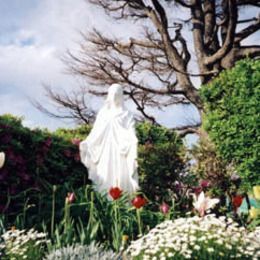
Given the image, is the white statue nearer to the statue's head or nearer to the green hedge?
the statue's head

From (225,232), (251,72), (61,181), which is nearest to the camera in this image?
(225,232)

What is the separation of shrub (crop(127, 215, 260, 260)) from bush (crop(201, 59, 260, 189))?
442 cm

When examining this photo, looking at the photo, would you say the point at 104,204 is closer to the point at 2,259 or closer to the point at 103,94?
the point at 2,259

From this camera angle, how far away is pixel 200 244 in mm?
4172

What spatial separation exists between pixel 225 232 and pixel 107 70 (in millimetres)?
14779

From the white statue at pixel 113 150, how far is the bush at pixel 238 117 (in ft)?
5.92

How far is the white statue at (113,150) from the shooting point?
7934mm

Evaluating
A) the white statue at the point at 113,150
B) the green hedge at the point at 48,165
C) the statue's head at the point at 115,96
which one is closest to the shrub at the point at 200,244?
the green hedge at the point at 48,165

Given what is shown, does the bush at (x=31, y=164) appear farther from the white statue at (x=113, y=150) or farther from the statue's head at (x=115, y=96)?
the statue's head at (x=115, y=96)

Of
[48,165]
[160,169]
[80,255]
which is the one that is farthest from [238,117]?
[80,255]

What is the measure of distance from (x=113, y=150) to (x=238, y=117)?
2.23m

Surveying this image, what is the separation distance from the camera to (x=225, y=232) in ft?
14.2

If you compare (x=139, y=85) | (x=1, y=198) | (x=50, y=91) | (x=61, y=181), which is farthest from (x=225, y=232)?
(x=50, y=91)

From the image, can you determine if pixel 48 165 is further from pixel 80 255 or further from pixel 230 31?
pixel 230 31
